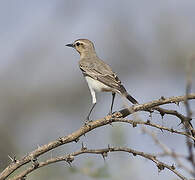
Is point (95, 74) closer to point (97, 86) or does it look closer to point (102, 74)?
point (102, 74)

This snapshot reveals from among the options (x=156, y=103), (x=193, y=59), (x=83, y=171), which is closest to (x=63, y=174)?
(x=83, y=171)

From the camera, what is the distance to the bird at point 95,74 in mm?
6164

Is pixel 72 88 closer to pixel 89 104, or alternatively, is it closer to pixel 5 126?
pixel 89 104

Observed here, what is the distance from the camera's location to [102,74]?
22.9 ft

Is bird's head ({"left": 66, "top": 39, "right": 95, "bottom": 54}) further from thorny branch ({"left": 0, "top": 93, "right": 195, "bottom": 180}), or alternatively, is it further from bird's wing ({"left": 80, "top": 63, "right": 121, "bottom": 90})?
thorny branch ({"left": 0, "top": 93, "right": 195, "bottom": 180})

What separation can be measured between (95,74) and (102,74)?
90mm

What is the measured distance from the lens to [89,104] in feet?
37.9

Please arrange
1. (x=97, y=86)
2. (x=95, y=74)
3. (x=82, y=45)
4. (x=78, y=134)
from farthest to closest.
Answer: (x=82, y=45), (x=95, y=74), (x=97, y=86), (x=78, y=134)

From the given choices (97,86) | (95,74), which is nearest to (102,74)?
(95,74)

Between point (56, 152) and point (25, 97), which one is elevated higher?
point (25, 97)

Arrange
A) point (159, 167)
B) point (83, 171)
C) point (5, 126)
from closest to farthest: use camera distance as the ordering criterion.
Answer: point (159, 167) < point (83, 171) < point (5, 126)

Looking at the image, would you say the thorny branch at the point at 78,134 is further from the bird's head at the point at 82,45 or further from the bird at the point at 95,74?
the bird's head at the point at 82,45

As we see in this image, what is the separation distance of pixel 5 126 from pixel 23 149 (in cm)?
227

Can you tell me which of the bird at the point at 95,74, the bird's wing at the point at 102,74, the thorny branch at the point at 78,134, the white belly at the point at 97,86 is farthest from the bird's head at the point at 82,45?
the thorny branch at the point at 78,134
